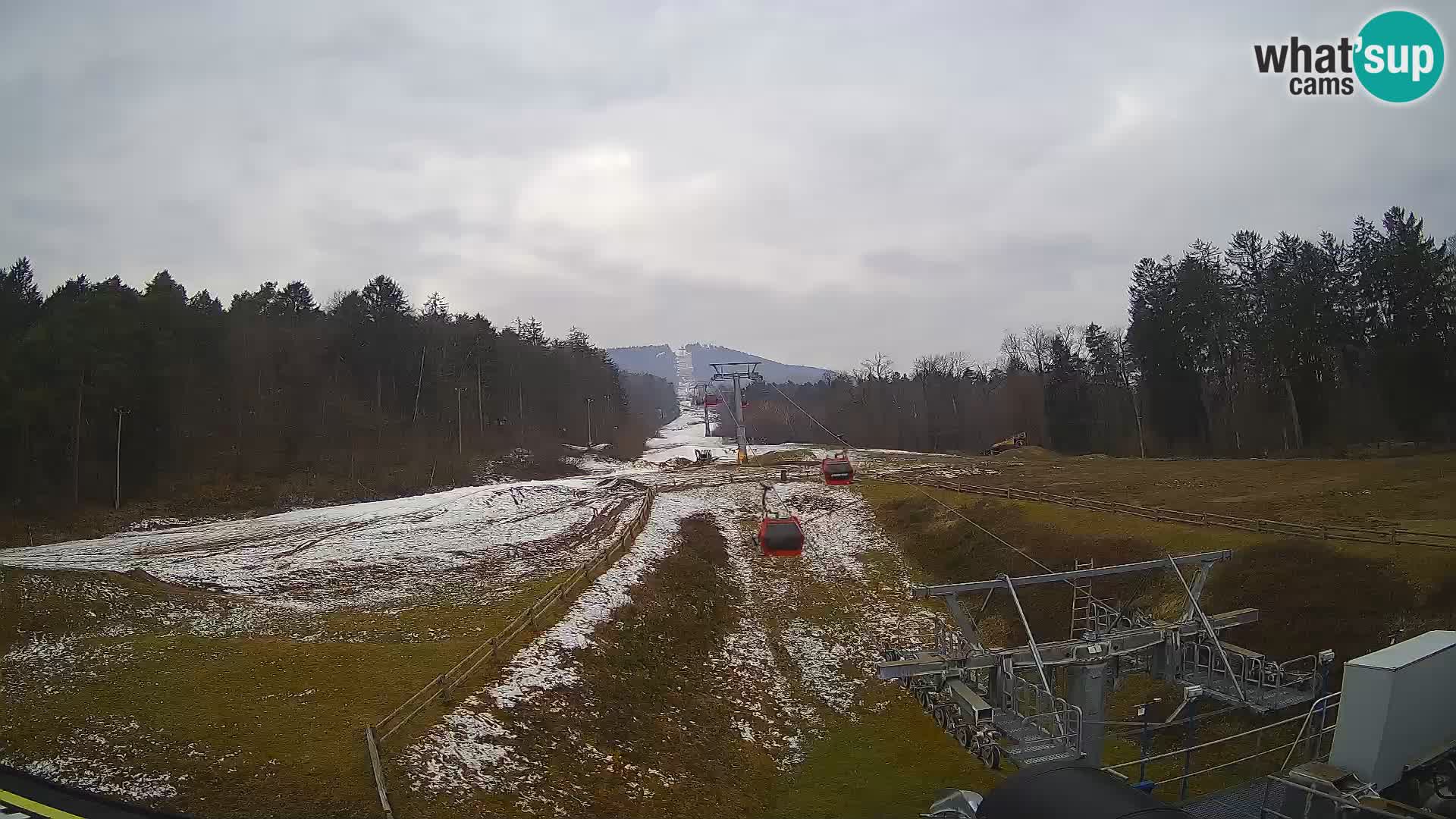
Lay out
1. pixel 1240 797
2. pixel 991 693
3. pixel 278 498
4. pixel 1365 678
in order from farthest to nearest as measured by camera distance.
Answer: pixel 278 498 < pixel 991 693 < pixel 1240 797 < pixel 1365 678

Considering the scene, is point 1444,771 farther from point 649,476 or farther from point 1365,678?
point 649,476

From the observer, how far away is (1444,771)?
1053cm

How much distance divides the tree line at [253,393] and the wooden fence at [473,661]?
37.7 m

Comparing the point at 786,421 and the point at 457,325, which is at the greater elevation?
the point at 457,325

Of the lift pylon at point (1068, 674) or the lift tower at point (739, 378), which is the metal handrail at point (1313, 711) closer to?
the lift pylon at point (1068, 674)

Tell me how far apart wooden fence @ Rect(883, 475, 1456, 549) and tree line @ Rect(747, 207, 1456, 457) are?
2798 cm

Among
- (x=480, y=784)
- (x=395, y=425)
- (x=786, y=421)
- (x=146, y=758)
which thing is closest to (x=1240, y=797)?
(x=480, y=784)

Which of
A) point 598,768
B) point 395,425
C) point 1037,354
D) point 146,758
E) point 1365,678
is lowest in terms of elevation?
point 598,768

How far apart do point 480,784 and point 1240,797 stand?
15021 mm

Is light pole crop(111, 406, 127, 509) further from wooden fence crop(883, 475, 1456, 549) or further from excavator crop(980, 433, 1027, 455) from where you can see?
excavator crop(980, 433, 1027, 455)

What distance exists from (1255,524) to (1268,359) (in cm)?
4446

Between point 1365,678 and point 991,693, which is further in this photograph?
point 991,693

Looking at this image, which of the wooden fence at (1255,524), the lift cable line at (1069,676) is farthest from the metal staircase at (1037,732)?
the wooden fence at (1255,524)

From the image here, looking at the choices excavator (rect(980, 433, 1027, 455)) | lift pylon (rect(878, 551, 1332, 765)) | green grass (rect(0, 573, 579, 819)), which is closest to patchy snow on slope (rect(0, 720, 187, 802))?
green grass (rect(0, 573, 579, 819))
